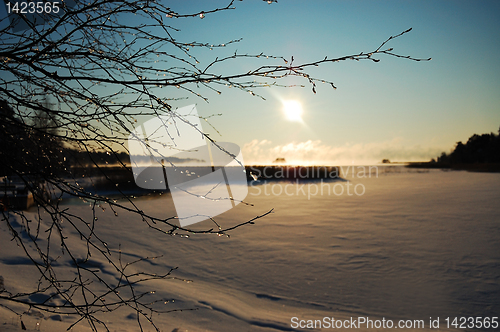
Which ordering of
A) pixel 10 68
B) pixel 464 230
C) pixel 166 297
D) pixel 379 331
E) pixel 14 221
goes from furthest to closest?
1. pixel 464 230
2. pixel 14 221
3. pixel 166 297
4. pixel 379 331
5. pixel 10 68

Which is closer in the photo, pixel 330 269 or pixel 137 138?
pixel 137 138

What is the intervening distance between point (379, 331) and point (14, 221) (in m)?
7.74

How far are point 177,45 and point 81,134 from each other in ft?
2.30

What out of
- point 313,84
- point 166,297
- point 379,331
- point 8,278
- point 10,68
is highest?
point 10,68

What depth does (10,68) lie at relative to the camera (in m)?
1.50

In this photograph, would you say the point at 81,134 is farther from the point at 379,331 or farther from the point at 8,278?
the point at 379,331

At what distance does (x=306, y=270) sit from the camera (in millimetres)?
5371

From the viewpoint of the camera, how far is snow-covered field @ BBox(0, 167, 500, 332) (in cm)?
380

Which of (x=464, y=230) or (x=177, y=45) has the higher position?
(x=177, y=45)

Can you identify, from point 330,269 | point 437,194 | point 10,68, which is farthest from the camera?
point 437,194

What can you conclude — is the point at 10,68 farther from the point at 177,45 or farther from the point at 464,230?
the point at 464,230

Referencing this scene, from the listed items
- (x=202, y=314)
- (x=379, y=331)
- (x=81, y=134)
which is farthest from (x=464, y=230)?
(x=81, y=134)

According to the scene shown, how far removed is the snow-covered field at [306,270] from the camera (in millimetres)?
3803

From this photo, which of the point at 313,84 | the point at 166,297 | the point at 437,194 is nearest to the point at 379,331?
the point at 166,297
